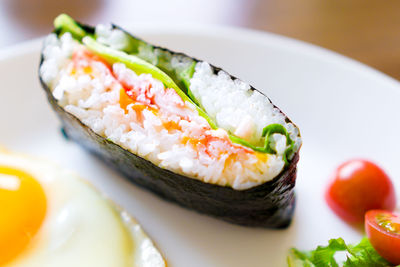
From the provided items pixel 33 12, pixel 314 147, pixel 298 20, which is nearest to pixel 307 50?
pixel 314 147

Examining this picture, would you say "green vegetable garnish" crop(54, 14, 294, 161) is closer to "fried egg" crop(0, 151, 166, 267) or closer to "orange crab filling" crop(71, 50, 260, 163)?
"orange crab filling" crop(71, 50, 260, 163)

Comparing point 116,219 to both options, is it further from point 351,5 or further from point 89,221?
point 351,5

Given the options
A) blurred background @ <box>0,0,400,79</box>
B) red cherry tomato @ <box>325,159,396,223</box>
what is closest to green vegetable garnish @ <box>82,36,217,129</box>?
red cherry tomato @ <box>325,159,396,223</box>

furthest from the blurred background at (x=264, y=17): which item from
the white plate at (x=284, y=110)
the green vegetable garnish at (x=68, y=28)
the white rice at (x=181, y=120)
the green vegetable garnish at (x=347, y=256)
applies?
the green vegetable garnish at (x=347, y=256)

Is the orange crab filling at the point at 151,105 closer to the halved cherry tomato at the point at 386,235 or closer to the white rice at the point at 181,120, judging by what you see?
the white rice at the point at 181,120

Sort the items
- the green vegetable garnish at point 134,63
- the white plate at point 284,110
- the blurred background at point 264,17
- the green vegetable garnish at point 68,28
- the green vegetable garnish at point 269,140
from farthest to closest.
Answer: the blurred background at point 264,17 → the green vegetable garnish at point 68,28 → the white plate at point 284,110 → the green vegetable garnish at point 134,63 → the green vegetable garnish at point 269,140

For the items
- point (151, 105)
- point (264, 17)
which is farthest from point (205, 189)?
point (264, 17)
